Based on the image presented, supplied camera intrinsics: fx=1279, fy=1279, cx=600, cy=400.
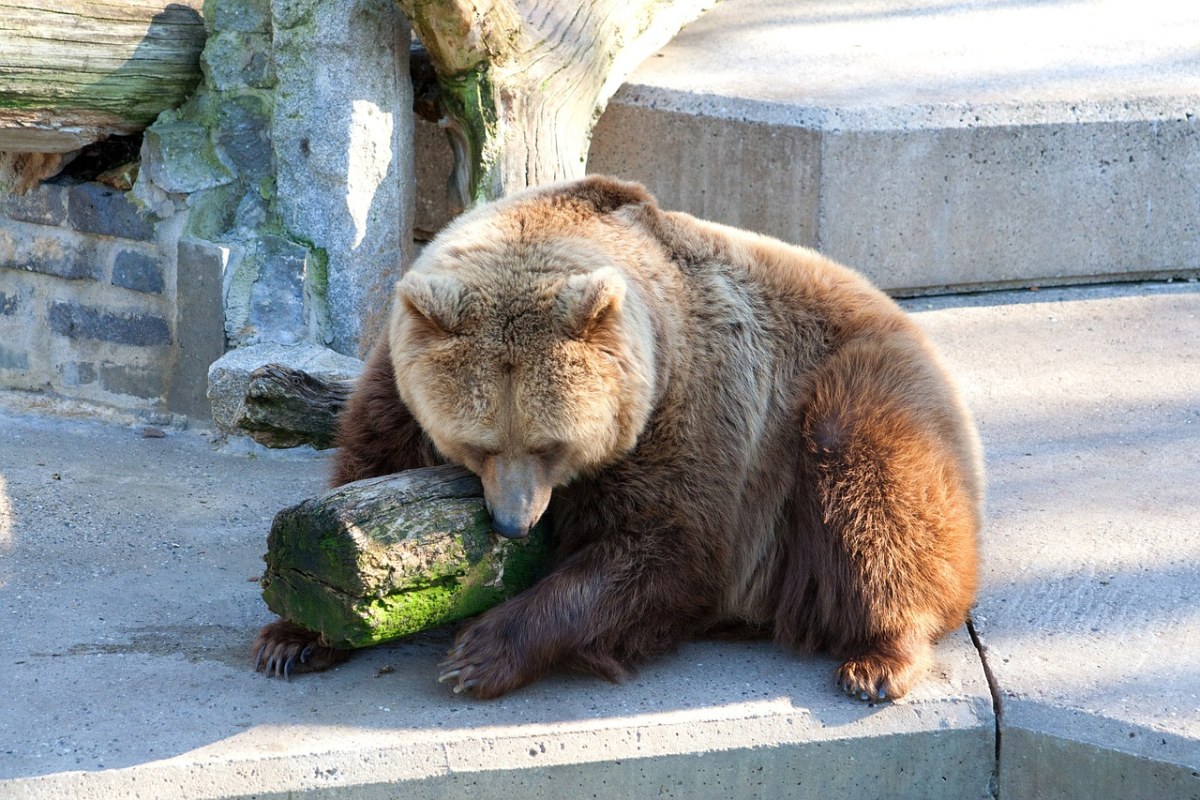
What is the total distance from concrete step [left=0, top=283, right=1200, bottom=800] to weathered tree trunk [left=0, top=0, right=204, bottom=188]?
1.45 meters

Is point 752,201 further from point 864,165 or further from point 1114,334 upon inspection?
point 1114,334

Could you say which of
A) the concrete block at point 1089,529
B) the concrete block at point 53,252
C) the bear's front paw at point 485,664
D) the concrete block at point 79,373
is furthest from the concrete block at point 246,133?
the concrete block at point 1089,529

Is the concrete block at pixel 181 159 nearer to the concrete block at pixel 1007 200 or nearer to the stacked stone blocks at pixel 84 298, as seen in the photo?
the stacked stone blocks at pixel 84 298

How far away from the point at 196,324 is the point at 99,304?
1.72ft

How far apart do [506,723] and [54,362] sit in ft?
10.8

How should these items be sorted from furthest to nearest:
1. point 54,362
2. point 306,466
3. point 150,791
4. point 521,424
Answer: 1. point 54,362
2. point 306,466
3. point 521,424
4. point 150,791

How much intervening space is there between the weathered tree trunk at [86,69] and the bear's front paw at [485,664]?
114 inches

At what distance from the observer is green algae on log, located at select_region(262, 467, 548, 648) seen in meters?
3.01

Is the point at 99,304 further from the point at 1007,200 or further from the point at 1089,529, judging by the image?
the point at 1007,200

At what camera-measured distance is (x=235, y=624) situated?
11.7ft

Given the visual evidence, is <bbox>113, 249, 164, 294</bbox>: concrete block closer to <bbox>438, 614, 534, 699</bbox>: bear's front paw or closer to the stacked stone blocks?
the stacked stone blocks

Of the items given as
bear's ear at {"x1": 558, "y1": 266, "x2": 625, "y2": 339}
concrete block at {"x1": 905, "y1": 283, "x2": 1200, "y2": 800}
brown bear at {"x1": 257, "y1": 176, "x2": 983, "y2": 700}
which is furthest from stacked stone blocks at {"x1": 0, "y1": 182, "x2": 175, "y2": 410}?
concrete block at {"x1": 905, "y1": 283, "x2": 1200, "y2": 800}

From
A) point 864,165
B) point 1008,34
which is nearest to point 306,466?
point 864,165

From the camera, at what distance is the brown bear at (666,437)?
301 centimetres
